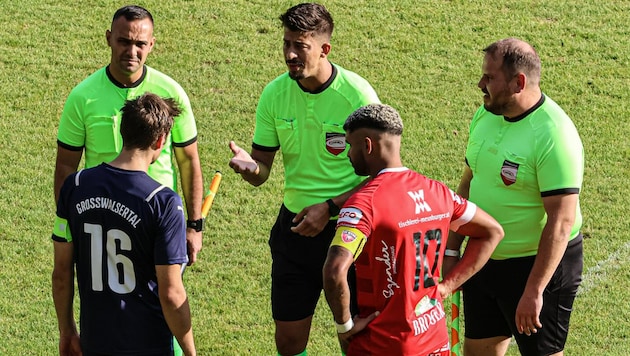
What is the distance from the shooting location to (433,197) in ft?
16.8

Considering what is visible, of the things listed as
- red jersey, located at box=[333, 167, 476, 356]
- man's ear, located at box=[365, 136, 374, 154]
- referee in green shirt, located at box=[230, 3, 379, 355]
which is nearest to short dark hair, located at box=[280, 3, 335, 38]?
referee in green shirt, located at box=[230, 3, 379, 355]

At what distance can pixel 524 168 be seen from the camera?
5836mm

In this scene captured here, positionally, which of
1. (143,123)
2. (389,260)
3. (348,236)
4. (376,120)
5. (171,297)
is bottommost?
(171,297)

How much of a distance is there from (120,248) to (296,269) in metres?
1.60

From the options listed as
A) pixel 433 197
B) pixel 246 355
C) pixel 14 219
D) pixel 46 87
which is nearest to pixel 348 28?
pixel 46 87

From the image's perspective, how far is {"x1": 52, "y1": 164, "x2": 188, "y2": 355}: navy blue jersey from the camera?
5000 millimetres

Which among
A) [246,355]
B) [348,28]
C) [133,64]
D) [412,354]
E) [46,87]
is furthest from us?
[348,28]

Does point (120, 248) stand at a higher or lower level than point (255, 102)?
higher

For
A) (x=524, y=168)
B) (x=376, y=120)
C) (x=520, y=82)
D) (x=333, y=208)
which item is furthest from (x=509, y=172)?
(x=376, y=120)

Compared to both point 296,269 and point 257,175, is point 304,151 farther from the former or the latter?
point 296,269

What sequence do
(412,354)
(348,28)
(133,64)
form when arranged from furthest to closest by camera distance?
1. (348,28)
2. (133,64)
3. (412,354)

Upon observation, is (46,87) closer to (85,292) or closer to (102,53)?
(102,53)

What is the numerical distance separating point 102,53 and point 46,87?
77 cm

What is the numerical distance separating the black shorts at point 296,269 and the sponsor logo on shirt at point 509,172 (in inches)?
41.6
